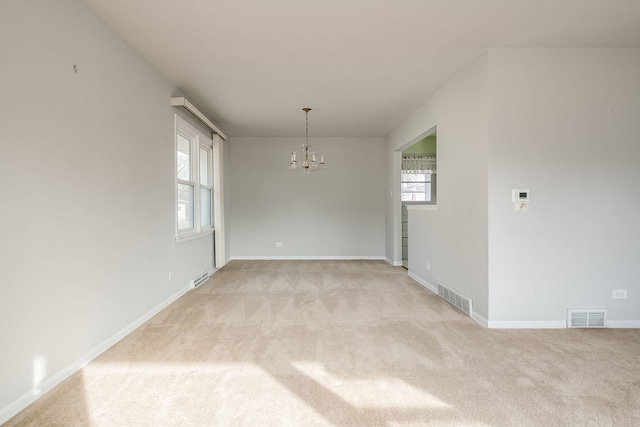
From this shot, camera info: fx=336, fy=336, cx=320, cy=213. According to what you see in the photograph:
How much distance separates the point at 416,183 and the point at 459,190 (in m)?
3.91

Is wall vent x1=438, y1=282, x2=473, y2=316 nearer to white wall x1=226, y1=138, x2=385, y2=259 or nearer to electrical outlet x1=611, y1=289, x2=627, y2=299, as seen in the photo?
electrical outlet x1=611, y1=289, x2=627, y2=299

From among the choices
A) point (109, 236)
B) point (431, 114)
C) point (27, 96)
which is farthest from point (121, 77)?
point (431, 114)

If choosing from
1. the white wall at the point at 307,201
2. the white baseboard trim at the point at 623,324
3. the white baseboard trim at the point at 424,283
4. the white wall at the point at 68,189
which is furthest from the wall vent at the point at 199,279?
the white baseboard trim at the point at 623,324

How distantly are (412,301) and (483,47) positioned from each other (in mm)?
2885

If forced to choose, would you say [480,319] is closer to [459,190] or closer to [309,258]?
[459,190]

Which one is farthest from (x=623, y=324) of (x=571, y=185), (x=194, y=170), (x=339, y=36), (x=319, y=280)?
(x=194, y=170)

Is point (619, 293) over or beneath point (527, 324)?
over

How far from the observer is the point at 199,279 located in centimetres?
506

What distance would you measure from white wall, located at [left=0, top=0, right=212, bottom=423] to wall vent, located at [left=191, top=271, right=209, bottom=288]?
3.82 ft

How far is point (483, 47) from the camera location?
3.25 meters

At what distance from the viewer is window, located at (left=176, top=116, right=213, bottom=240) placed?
4.65 meters

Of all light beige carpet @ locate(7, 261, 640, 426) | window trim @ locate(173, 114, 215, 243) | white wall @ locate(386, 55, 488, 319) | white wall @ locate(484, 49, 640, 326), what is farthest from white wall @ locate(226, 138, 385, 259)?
white wall @ locate(484, 49, 640, 326)

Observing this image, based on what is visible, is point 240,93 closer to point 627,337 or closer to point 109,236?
point 109,236

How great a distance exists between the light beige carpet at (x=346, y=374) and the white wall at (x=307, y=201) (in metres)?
3.79
